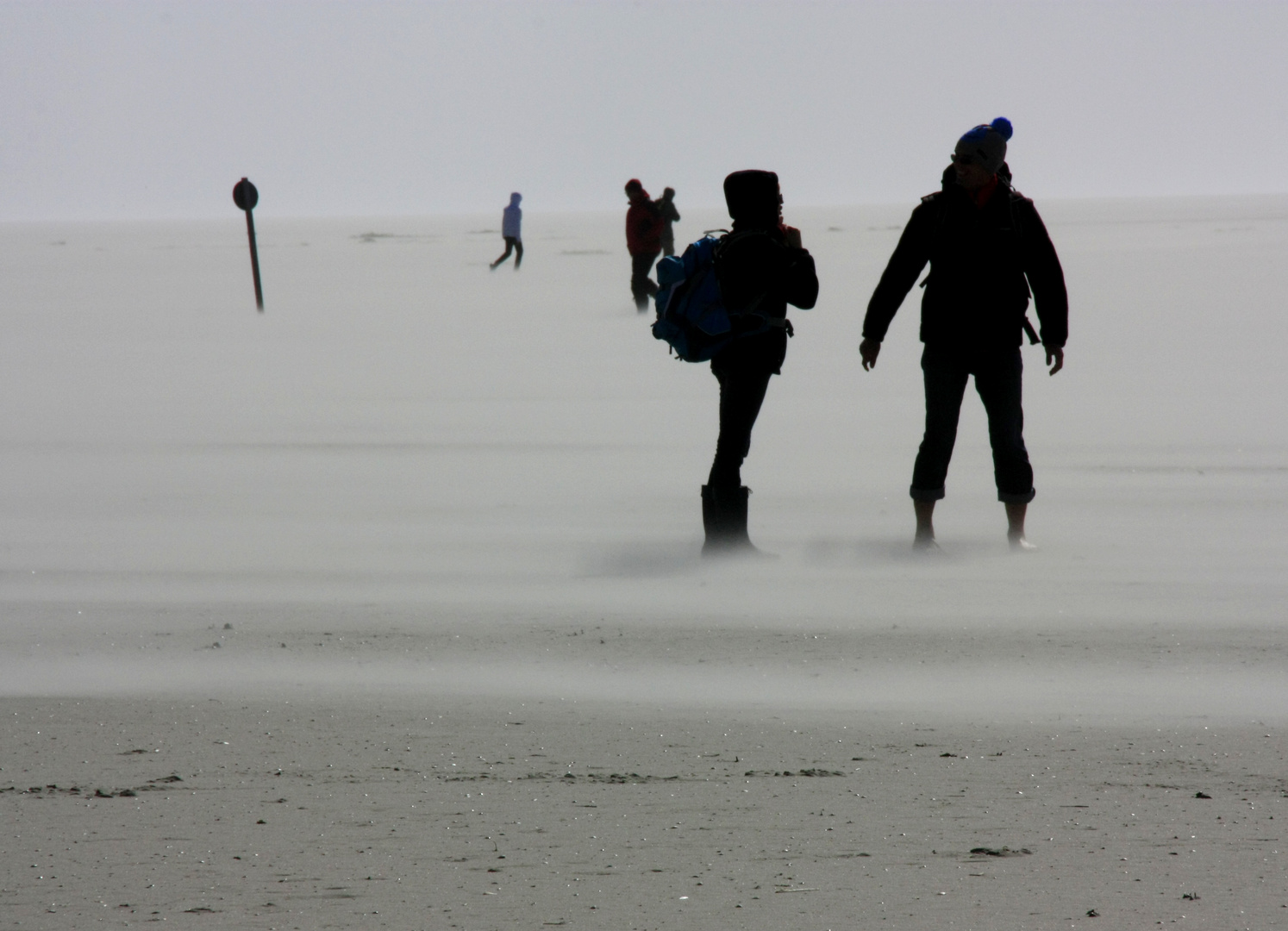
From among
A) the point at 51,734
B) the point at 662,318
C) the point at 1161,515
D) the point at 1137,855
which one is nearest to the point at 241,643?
the point at 51,734

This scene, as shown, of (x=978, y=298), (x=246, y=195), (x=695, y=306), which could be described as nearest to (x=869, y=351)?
(x=978, y=298)

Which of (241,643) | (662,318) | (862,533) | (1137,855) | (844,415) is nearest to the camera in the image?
(1137,855)

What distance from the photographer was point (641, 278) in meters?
19.1

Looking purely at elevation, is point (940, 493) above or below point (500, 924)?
above

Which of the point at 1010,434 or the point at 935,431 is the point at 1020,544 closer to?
the point at 1010,434

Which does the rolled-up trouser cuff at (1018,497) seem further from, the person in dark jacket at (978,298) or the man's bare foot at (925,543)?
the man's bare foot at (925,543)

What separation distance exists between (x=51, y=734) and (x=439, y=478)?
13.7 ft

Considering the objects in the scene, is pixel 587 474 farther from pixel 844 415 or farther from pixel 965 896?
pixel 965 896

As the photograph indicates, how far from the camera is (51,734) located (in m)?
4.11

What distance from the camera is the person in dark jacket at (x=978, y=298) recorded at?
5.93 metres

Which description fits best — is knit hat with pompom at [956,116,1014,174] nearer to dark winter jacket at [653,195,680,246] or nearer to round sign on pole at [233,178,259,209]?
dark winter jacket at [653,195,680,246]

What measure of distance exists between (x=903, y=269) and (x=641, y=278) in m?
13.2

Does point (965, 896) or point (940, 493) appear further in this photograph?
point (940, 493)

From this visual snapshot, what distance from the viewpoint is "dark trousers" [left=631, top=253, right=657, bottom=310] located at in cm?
1878
